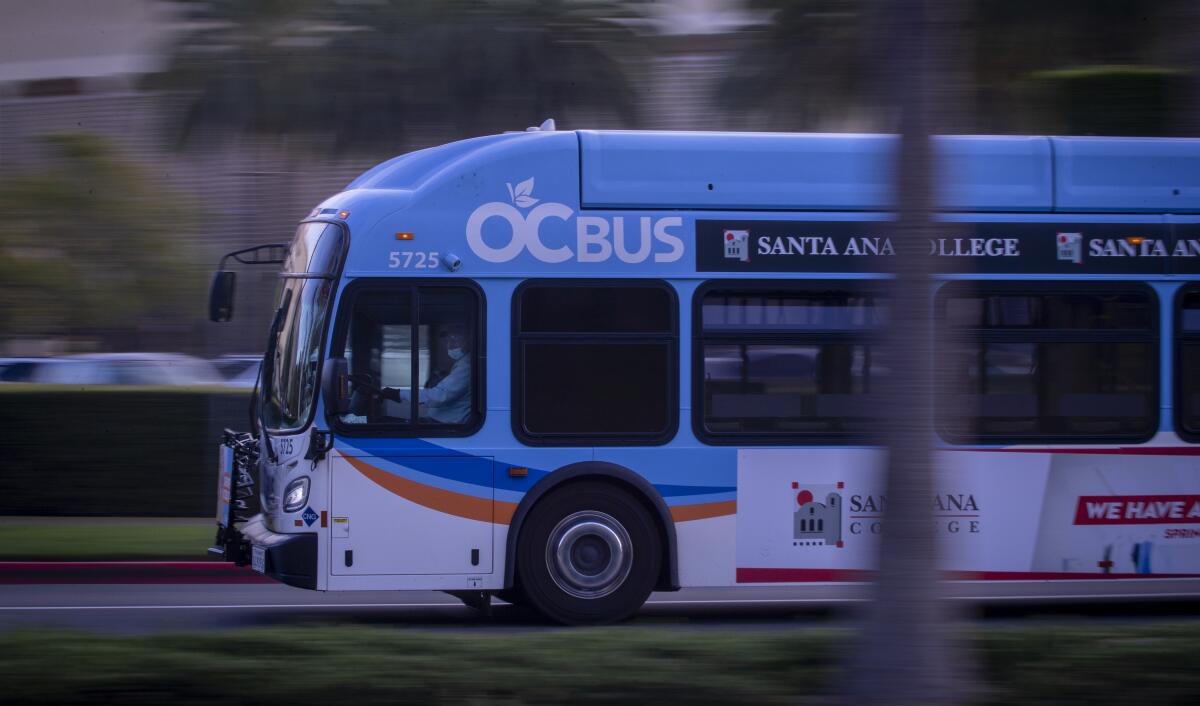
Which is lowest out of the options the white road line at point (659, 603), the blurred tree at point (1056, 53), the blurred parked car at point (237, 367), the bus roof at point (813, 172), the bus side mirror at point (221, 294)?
the white road line at point (659, 603)

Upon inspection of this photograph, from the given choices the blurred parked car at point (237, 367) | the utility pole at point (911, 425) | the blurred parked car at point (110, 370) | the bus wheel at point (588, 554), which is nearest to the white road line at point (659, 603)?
the bus wheel at point (588, 554)

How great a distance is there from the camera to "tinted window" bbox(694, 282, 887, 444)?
8.44m

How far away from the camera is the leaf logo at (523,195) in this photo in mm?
8367

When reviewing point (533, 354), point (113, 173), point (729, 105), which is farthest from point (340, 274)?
point (729, 105)

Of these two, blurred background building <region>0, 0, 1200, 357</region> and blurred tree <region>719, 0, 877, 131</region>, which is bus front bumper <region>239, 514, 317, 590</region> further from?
blurred tree <region>719, 0, 877, 131</region>

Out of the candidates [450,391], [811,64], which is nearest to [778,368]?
[450,391]

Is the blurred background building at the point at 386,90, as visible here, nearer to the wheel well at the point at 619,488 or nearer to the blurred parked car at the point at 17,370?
the blurred parked car at the point at 17,370

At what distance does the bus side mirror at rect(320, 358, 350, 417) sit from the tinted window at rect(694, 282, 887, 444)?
2.27m

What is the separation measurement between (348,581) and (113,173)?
11621 millimetres

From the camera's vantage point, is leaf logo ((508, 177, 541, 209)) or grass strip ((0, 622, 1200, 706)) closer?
grass strip ((0, 622, 1200, 706))

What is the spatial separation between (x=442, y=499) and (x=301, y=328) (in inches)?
57.7

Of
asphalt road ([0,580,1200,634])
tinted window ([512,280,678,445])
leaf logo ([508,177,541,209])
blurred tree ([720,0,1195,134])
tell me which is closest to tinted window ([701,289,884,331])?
tinted window ([512,280,678,445])

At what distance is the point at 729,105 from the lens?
19.6 meters

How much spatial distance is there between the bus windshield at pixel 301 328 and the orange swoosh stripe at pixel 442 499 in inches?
21.9
